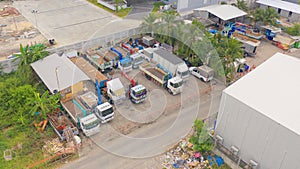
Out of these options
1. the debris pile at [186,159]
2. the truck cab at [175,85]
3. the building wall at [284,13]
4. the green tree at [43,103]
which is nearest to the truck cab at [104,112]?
the green tree at [43,103]

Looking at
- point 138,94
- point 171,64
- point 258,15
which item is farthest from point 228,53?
point 258,15

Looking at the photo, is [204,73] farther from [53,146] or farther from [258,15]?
[258,15]

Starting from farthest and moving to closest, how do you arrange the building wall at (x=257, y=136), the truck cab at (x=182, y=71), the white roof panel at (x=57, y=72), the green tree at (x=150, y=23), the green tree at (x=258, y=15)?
the green tree at (x=258, y=15)
the green tree at (x=150, y=23)
the truck cab at (x=182, y=71)
the white roof panel at (x=57, y=72)
the building wall at (x=257, y=136)

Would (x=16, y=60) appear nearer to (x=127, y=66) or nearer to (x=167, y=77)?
(x=127, y=66)

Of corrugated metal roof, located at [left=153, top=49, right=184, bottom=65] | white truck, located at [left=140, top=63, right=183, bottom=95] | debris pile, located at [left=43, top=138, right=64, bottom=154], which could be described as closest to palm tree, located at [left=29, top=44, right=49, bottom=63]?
debris pile, located at [left=43, top=138, right=64, bottom=154]

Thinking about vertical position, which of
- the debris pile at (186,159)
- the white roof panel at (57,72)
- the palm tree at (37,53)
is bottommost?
the debris pile at (186,159)

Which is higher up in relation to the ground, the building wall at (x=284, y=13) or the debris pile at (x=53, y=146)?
the building wall at (x=284, y=13)

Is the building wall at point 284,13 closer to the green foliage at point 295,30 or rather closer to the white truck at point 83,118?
the green foliage at point 295,30

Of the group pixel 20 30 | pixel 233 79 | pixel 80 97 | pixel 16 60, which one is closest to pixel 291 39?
pixel 233 79
